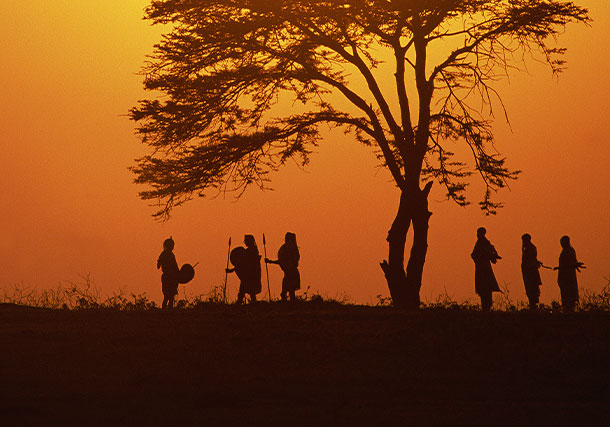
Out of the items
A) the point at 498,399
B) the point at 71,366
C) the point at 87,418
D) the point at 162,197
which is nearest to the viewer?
the point at 87,418

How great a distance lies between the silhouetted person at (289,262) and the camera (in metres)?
22.1

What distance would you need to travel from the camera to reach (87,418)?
9445mm

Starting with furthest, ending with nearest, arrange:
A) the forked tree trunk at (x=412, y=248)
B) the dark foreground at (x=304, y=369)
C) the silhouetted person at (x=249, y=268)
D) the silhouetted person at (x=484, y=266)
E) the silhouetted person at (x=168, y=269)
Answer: the forked tree trunk at (x=412, y=248) → the silhouetted person at (x=168, y=269) → the silhouetted person at (x=484, y=266) → the silhouetted person at (x=249, y=268) → the dark foreground at (x=304, y=369)

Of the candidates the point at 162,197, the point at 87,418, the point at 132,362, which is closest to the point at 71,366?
the point at 132,362

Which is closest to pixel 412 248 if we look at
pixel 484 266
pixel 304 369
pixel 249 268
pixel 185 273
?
pixel 484 266

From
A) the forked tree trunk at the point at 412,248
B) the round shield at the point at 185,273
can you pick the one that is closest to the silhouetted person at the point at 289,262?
the round shield at the point at 185,273

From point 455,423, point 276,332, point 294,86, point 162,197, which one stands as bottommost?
point 455,423

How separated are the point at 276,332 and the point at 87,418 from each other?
5840 millimetres

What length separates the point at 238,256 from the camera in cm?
2100

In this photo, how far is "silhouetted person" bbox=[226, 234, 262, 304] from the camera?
→ 20.9 meters

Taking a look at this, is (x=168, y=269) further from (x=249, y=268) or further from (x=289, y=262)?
(x=289, y=262)

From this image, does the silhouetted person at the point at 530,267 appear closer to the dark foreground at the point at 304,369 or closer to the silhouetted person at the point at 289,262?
the dark foreground at the point at 304,369

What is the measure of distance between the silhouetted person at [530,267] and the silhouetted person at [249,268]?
20.1 ft

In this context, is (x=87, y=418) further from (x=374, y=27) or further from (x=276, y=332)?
(x=374, y=27)
